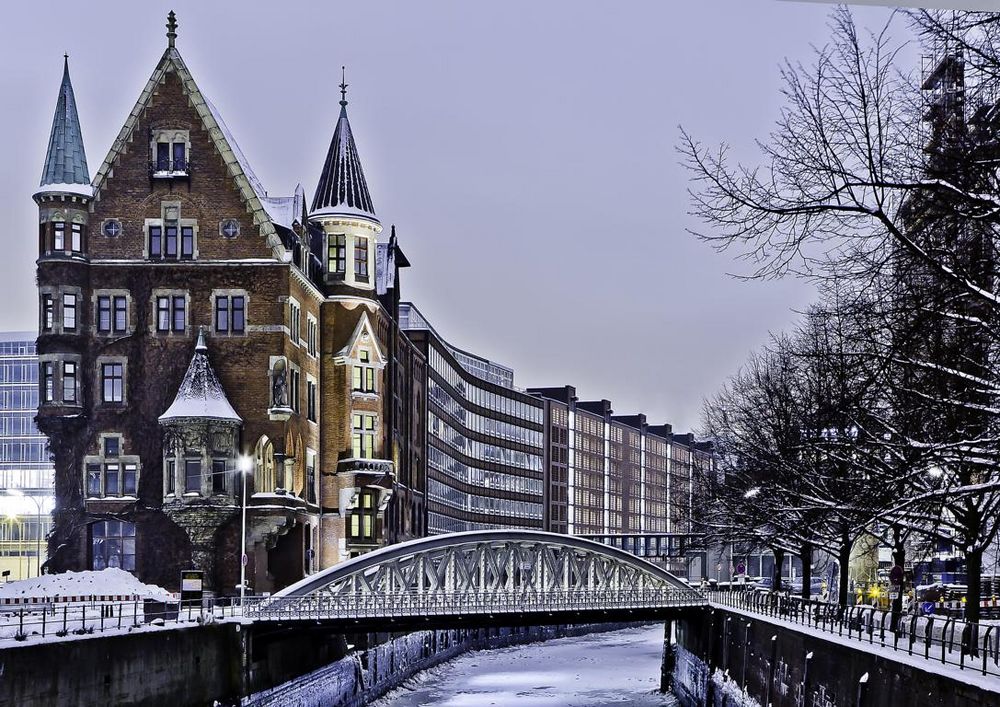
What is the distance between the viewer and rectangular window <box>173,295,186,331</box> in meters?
52.5

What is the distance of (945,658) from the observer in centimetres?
2534

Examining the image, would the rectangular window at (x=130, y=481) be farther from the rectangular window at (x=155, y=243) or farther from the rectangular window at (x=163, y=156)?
the rectangular window at (x=163, y=156)

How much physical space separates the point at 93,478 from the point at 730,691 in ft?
67.4

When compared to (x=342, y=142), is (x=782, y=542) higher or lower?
lower

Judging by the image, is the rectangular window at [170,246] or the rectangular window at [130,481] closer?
the rectangular window at [130,481]

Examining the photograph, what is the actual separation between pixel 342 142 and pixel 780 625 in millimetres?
28784

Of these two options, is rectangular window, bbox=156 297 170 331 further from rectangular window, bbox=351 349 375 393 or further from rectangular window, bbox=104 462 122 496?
rectangular window, bbox=351 349 375 393

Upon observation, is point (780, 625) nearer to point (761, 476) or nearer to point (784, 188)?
point (761, 476)

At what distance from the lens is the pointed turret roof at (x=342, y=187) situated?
5853 cm

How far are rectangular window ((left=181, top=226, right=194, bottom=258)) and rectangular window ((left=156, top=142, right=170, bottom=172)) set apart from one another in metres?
1.96

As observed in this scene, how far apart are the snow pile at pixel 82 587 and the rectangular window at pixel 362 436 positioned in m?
13.1

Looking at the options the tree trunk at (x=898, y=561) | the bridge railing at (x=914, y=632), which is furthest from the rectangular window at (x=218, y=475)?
the tree trunk at (x=898, y=561)

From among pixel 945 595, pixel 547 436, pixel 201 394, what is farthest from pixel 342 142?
pixel 547 436

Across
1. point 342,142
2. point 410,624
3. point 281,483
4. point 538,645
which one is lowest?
point 538,645
